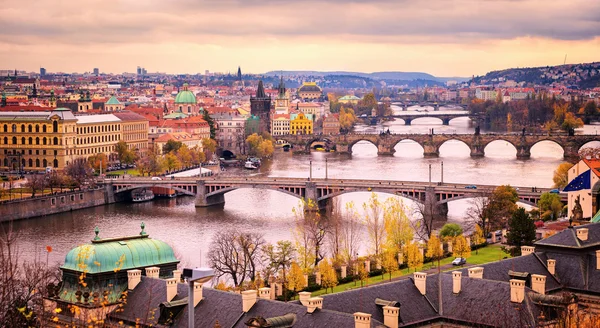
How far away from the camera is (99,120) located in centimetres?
9681

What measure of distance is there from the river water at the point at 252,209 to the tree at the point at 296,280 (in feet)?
25.7

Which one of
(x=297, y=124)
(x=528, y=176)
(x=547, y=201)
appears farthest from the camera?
(x=297, y=124)

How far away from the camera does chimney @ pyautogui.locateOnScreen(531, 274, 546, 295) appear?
27.0 metres

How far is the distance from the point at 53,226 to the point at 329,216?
15777 mm

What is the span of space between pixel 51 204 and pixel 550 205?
3065cm

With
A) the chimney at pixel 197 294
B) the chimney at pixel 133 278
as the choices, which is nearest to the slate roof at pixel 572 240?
the chimney at pixel 197 294

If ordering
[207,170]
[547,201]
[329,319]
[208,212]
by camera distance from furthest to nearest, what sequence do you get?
[207,170] < [208,212] < [547,201] < [329,319]

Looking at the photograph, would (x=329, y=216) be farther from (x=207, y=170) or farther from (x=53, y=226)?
(x=207, y=170)

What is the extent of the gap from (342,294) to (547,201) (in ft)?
109

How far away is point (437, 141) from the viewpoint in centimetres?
11656

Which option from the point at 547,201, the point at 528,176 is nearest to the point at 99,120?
the point at 528,176

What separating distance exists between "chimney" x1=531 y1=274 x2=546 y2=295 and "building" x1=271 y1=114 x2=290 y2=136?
117725 mm

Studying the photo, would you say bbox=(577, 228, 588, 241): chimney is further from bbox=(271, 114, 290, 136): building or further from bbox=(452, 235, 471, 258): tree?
bbox=(271, 114, 290, 136): building

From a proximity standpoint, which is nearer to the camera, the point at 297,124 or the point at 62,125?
the point at 62,125
